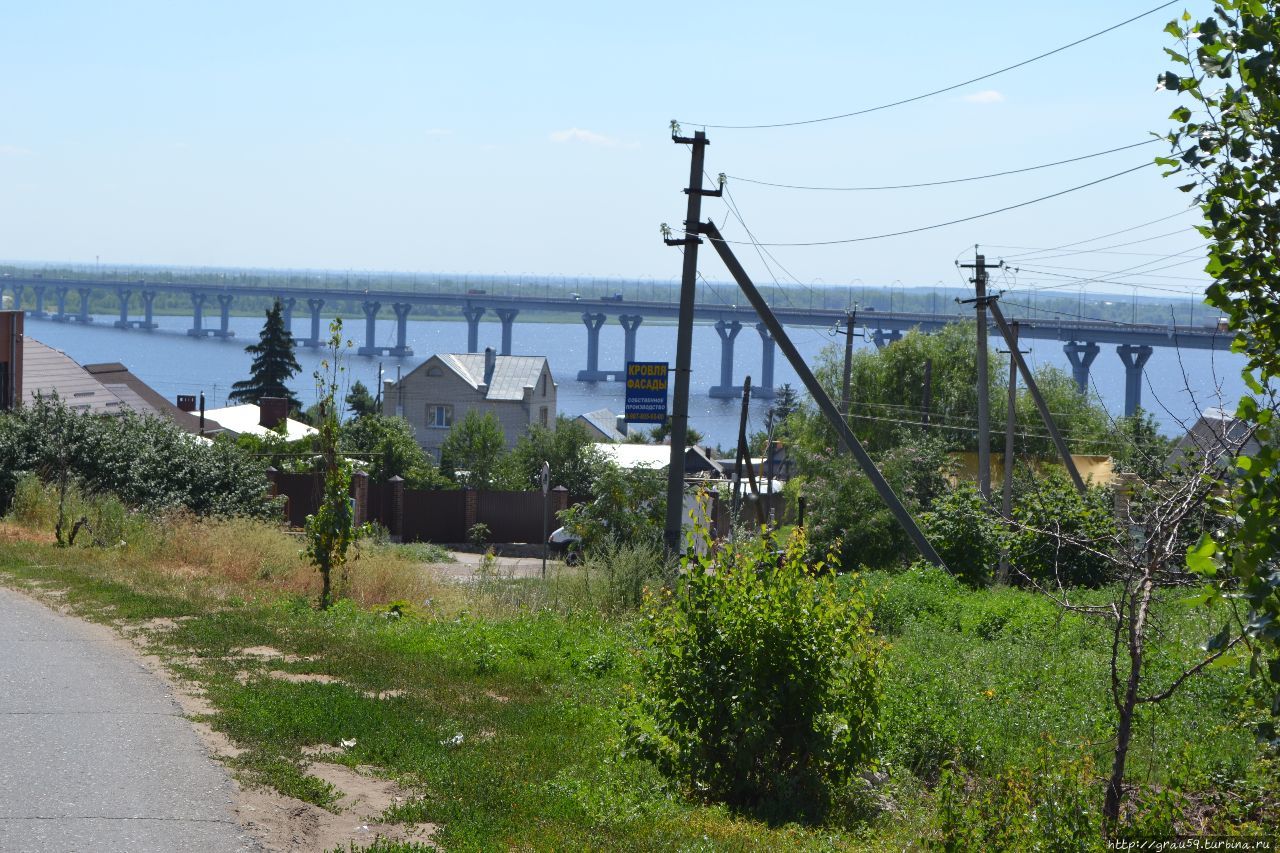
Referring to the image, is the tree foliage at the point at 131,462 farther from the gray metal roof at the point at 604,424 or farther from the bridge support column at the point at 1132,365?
the bridge support column at the point at 1132,365

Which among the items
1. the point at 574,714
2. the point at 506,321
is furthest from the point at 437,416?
the point at 506,321

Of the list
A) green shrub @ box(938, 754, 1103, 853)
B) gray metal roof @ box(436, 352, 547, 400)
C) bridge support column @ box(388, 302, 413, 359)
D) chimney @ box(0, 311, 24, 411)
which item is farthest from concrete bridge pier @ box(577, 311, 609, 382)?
green shrub @ box(938, 754, 1103, 853)

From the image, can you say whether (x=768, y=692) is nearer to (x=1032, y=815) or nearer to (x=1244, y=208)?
(x=1032, y=815)

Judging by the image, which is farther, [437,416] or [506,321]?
[506,321]

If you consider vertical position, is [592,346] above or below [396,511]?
above

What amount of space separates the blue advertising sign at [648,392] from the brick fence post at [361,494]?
18.1 meters

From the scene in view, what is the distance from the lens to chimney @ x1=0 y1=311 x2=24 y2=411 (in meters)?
33.2

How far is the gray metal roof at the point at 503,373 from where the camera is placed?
3260 inches

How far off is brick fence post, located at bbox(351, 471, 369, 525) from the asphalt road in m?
25.0

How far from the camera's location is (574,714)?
9.10 m

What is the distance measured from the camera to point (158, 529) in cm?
1752

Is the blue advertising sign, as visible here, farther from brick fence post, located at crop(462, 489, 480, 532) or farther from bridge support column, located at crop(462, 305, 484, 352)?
bridge support column, located at crop(462, 305, 484, 352)

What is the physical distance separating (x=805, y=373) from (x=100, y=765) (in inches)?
490

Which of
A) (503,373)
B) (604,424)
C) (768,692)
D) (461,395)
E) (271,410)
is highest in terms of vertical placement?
(768,692)
